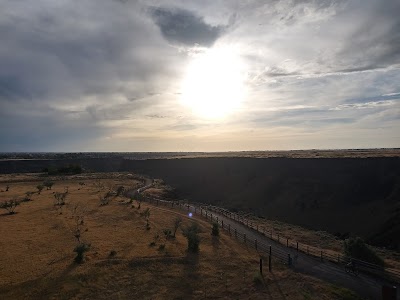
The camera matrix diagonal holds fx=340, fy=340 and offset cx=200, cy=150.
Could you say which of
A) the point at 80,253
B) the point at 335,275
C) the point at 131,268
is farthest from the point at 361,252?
the point at 80,253

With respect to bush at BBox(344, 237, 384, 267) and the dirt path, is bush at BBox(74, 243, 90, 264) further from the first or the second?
bush at BBox(344, 237, 384, 267)

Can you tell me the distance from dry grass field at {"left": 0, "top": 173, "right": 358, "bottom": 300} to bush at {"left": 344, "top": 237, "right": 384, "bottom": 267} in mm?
6406

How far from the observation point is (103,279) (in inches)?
872

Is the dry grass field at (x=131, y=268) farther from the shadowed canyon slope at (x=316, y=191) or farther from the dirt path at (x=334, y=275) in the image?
the shadowed canyon slope at (x=316, y=191)

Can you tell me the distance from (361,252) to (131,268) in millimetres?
17700

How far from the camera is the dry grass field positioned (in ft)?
67.5

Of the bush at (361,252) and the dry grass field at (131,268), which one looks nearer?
the dry grass field at (131,268)

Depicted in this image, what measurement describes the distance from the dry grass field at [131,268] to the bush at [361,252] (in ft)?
21.0

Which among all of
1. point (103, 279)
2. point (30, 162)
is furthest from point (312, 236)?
point (30, 162)

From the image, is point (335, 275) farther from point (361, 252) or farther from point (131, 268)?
point (131, 268)

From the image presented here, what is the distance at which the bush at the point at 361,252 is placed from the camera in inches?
1034

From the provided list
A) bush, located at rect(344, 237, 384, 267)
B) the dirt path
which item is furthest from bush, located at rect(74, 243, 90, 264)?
bush, located at rect(344, 237, 384, 267)

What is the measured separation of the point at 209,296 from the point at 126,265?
7032mm

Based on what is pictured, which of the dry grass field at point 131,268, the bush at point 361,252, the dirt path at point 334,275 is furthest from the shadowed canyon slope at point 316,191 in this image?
the dry grass field at point 131,268
